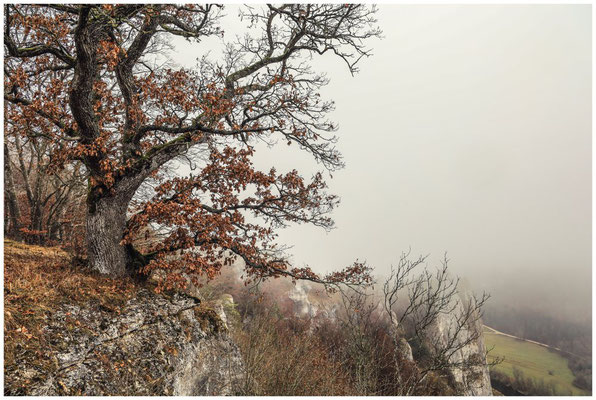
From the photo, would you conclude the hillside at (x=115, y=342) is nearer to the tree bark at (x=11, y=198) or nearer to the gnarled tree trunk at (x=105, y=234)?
the gnarled tree trunk at (x=105, y=234)

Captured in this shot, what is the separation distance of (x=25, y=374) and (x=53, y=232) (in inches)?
491

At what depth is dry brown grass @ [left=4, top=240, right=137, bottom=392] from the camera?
429 cm

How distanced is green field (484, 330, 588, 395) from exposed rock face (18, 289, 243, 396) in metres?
61.2

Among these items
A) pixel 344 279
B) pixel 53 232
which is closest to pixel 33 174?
pixel 53 232

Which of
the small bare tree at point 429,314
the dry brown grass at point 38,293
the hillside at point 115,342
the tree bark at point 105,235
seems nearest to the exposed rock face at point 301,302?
the small bare tree at point 429,314

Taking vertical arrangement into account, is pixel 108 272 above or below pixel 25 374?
above

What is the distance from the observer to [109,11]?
17.7 feet

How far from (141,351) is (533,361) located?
94.4 metres

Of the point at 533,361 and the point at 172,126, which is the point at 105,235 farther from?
the point at 533,361

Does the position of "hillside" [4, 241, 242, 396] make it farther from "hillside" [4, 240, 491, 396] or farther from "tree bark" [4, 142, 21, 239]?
"tree bark" [4, 142, 21, 239]

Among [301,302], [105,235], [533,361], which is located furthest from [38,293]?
[533,361]

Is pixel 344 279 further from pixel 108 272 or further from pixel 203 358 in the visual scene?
pixel 108 272

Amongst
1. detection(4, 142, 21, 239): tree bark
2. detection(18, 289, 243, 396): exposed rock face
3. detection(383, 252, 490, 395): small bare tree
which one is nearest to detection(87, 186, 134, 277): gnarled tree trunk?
detection(18, 289, 243, 396): exposed rock face

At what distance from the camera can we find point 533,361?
67562 millimetres
